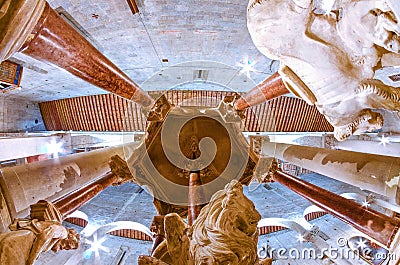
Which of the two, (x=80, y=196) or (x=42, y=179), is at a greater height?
(x=42, y=179)

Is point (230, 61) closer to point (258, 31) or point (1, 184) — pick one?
point (258, 31)

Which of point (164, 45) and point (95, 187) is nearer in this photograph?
point (95, 187)

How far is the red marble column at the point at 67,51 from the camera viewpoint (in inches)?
78.9

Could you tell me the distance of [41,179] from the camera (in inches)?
90.5

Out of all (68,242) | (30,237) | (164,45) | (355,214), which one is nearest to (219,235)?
(30,237)

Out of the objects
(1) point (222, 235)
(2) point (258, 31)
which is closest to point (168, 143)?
(2) point (258, 31)

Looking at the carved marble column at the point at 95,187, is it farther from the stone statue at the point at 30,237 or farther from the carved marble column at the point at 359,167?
the carved marble column at the point at 359,167

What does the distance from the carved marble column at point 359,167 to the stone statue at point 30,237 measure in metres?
2.67

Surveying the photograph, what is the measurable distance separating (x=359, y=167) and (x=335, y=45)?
4.65ft

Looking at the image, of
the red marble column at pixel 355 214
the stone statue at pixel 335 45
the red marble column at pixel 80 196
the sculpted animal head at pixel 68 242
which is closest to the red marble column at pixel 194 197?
the red marble column at pixel 80 196

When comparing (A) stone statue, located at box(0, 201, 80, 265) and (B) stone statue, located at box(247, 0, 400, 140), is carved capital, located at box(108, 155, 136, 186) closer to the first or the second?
(A) stone statue, located at box(0, 201, 80, 265)

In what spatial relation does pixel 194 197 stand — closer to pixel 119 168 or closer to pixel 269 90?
pixel 119 168

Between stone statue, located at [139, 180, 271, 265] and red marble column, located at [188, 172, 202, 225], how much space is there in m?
1.45

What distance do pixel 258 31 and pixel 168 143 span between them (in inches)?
150
